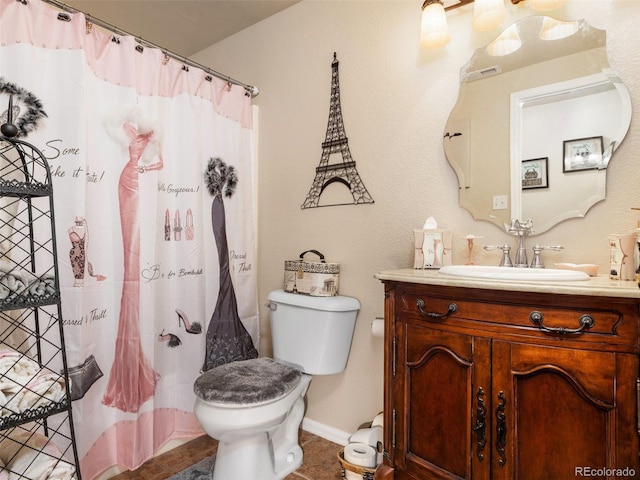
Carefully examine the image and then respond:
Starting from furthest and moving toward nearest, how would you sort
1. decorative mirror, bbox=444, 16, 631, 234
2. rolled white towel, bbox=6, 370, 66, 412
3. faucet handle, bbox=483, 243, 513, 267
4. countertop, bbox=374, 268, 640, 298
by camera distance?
faucet handle, bbox=483, 243, 513, 267
decorative mirror, bbox=444, 16, 631, 234
rolled white towel, bbox=6, 370, 66, 412
countertop, bbox=374, 268, 640, 298

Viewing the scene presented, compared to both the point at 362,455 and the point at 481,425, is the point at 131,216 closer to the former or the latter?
the point at 362,455

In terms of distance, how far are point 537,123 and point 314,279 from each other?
1.15 m

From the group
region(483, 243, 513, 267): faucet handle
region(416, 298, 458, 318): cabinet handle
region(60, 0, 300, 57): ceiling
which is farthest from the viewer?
region(60, 0, 300, 57): ceiling

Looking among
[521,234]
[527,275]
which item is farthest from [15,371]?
[521,234]

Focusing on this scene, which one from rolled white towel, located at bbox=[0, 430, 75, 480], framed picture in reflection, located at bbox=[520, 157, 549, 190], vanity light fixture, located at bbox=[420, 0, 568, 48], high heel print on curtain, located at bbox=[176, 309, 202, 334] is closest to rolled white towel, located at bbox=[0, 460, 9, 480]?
rolled white towel, located at bbox=[0, 430, 75, 480]

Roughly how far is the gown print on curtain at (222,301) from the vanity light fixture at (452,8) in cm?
120

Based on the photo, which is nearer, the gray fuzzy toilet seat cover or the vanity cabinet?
→ the vanity cabinet

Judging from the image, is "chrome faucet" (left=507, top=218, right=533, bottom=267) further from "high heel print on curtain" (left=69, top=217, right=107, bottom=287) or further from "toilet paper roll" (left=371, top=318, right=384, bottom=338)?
"high heel print on curtain" (left=69, top=217, right=107, bottom=287)

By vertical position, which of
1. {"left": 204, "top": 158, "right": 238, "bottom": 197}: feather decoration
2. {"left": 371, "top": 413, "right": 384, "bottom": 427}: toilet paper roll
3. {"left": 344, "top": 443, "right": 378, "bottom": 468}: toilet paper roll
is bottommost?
{"left": 344, "top": 443, "right": 378, "bottom": 468}: toilet paper roll

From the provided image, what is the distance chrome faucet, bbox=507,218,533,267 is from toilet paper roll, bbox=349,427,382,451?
92 centimetres

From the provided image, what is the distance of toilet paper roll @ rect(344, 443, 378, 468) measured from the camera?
154 cm

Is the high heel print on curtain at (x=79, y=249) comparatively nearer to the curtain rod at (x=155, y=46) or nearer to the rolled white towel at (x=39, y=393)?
the rolled white towel at (x=39, y=393)

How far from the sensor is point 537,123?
1.41 metres

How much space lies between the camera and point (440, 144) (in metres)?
1.62
